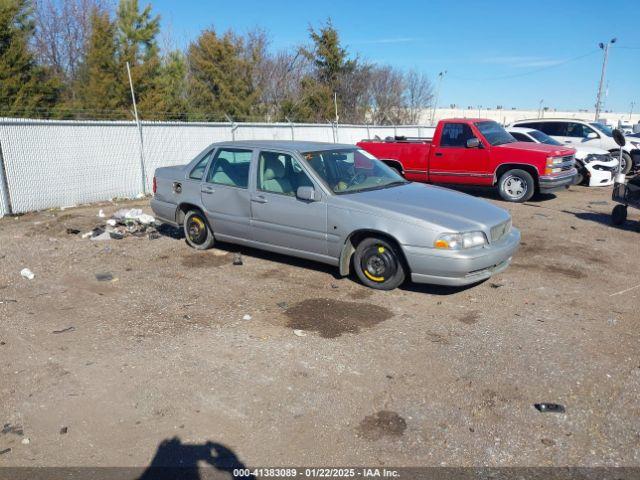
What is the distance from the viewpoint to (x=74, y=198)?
11.7 meters

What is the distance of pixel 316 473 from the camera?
3.05 metres

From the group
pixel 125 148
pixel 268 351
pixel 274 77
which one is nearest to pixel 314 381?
pixel 268 351

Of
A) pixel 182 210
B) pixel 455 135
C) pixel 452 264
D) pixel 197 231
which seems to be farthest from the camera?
pixel 455 135

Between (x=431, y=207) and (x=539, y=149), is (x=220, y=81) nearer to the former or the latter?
(x=539, y=149)

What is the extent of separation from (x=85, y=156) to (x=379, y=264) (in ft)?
28.5

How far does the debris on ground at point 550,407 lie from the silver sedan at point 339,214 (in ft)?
6.20

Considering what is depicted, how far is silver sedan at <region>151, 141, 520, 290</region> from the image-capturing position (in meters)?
5.52

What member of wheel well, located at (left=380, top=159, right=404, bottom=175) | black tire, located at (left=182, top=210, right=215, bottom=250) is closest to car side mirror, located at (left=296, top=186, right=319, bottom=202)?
black tire, located at (left=182, top=210, right=215, bottom=250)

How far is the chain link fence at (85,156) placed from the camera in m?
10.5

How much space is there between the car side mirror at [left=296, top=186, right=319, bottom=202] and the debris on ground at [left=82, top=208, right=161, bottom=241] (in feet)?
11.5

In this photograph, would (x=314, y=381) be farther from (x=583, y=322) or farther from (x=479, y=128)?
(x=479, y=128)

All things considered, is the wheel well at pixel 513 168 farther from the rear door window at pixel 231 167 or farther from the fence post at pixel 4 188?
the fence post at pixel 4 188

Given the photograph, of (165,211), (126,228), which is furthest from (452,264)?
(126,228)

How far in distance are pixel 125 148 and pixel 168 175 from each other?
218 inches
